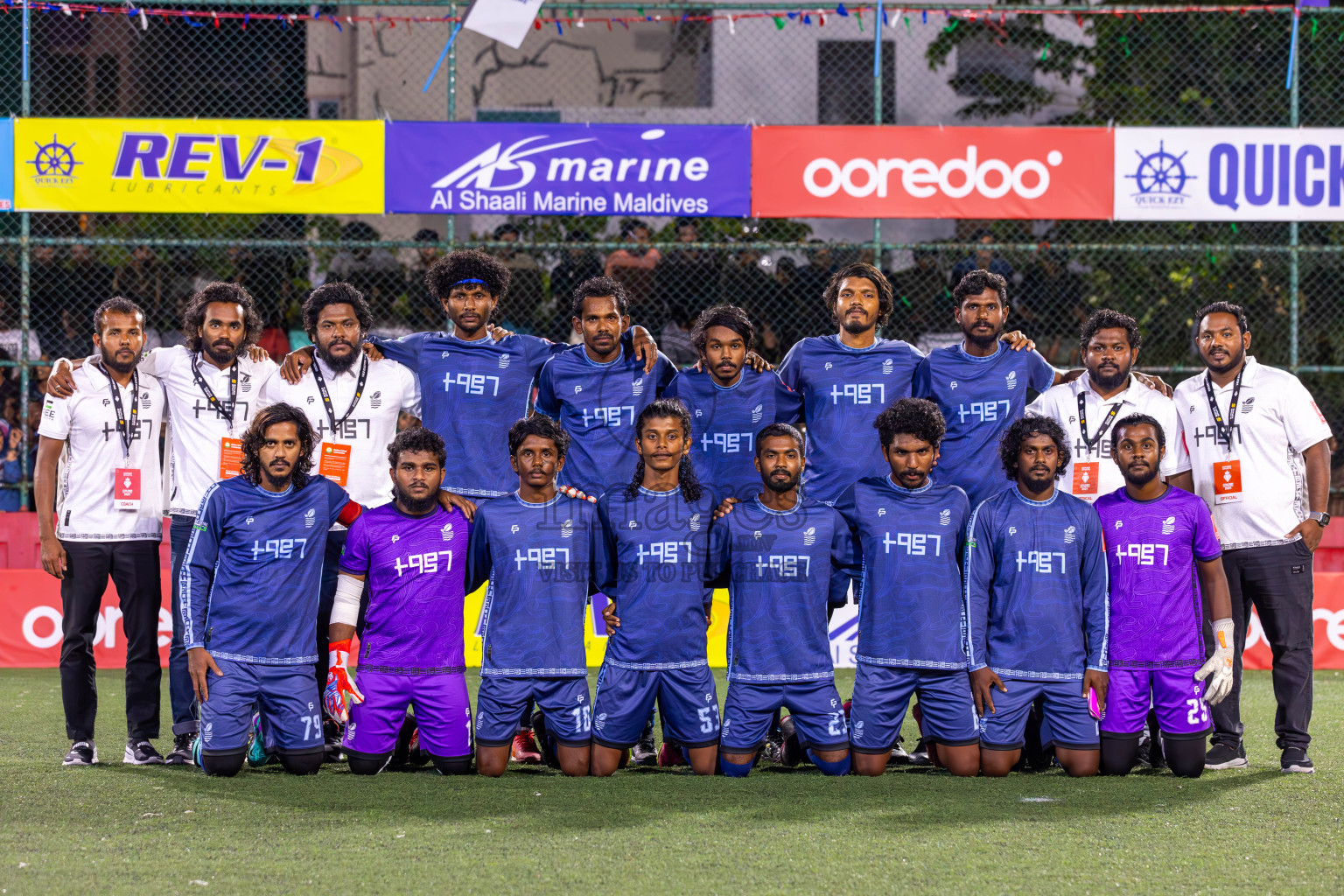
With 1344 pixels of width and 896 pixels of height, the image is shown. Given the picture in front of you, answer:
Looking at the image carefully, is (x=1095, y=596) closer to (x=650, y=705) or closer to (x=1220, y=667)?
(x=1220, y=667)

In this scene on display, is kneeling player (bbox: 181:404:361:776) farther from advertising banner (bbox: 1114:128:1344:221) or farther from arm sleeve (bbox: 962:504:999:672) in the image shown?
advertising banner (bbox: 1114:128:1344:221)

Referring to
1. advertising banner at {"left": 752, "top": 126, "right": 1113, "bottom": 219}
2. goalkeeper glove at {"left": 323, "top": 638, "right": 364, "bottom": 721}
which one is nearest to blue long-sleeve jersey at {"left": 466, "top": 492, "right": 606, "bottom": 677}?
goalkeeper glove at {"left": 323, "top": 638, "right": 364, "bottom": 721}

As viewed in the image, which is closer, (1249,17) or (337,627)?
(337,627)

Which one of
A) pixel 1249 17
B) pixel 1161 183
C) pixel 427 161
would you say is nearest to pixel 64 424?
pixel 427 161

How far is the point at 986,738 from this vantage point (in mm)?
6055

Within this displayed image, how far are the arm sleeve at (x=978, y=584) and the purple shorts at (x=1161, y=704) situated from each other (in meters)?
0.61

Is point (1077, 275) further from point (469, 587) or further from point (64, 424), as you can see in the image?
point (64, 424)

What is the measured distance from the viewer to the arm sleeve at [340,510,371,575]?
6.11 metres

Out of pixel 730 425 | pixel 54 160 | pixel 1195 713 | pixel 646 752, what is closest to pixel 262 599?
pixel 646 752

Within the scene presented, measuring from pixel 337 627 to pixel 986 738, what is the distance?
289 centimetres

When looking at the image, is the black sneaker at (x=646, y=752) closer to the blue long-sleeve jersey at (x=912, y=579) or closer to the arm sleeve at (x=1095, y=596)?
the blue long-sleeve jersey at (x=912, y=579)

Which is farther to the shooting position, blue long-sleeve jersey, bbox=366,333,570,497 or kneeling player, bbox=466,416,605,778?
blue long-sleeve jersey, bbox=366,333,570,497

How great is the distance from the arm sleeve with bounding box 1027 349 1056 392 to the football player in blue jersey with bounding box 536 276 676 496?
191cm

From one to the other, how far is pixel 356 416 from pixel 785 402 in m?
2.11
